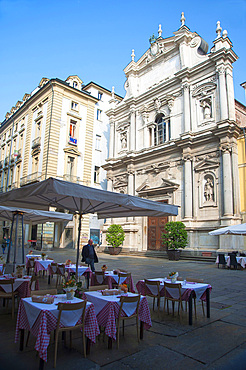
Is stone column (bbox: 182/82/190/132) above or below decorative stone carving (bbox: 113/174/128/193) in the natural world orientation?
above

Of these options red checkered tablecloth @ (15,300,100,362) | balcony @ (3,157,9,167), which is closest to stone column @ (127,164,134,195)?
red checkered tablecloth @ (15,300,100,362)

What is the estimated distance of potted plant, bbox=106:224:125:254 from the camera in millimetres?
22609

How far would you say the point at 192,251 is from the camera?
18312 millimetres

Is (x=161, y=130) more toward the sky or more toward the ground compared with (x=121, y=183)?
more toward the sky

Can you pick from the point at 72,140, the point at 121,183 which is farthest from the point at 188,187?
the point at 72,140

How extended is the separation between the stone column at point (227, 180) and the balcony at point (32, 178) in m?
17.8

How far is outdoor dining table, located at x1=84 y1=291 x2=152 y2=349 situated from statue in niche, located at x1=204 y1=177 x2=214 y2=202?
48.7 ft

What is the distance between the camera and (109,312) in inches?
172

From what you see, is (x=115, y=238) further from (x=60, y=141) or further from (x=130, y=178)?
(x=60, y=141)

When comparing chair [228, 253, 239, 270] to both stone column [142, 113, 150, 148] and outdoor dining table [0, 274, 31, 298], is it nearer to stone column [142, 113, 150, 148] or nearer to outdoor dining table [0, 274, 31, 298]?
outdoor dining table [0, 274, 31, 298]

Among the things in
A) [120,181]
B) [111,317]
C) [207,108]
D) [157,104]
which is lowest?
[111,317]

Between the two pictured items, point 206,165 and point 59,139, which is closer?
point 206,165

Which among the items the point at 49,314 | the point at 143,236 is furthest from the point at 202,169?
the point at 49,314

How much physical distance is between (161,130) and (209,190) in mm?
7380
